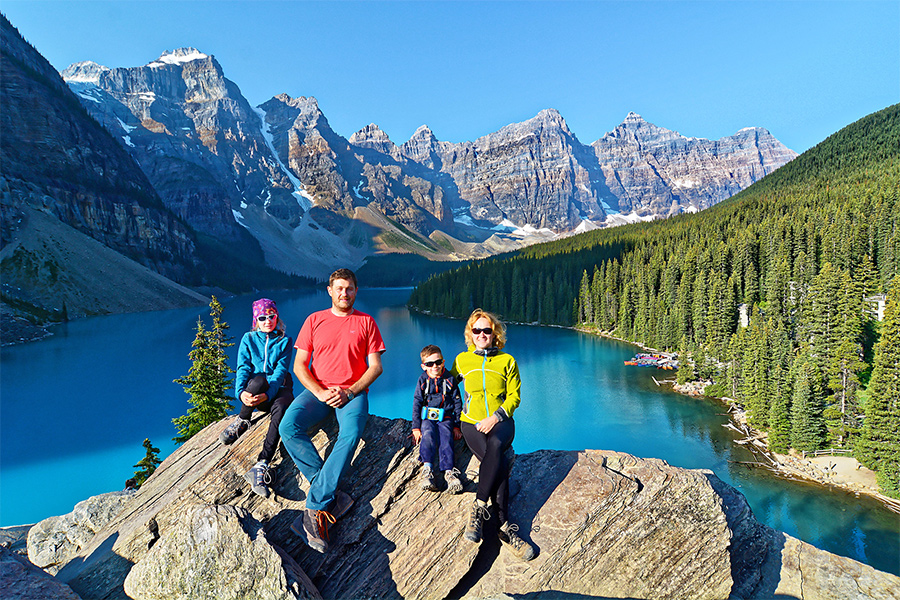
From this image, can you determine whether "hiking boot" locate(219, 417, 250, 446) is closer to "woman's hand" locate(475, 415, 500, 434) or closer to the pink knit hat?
the pink knit hat

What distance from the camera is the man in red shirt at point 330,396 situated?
241 inches

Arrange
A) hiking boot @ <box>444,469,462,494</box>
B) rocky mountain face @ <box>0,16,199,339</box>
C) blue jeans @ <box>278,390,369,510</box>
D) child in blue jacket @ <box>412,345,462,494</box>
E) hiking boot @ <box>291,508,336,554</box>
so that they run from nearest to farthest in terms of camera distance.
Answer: hiking boot @ <box>291,508,336,554</box>, blue jeans @ <box>278,390,369,510</box>, hiking boot @ <box>444,469,462,494</box>, child in blue jacket @ <box>412,345,462,494</box>, rocky mountain face @ <box>0,16,199,339</box>

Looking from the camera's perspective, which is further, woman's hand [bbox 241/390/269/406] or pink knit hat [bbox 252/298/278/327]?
pink knit hat [bbox 252/298/278/327]

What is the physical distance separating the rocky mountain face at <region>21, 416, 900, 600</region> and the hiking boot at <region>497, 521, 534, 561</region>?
0.17m

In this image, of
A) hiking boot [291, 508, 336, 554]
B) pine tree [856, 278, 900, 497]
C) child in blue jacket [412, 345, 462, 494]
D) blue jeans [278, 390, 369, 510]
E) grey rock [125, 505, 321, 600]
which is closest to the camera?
grey rock [125, 505, 321, 600]

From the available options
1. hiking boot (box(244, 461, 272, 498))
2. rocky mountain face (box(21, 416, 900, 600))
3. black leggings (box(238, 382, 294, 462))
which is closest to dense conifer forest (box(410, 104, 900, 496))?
rocky mountain face (box(21, 416, 900, 600))

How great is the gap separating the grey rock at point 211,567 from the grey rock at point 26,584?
65cm

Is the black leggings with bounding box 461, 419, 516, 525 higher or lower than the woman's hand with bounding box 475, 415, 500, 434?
lower

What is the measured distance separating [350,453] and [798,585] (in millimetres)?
7889

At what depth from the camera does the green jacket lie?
679cm

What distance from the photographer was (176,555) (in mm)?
5203

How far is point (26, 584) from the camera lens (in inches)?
190

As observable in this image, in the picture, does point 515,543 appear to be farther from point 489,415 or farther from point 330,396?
point 330,396

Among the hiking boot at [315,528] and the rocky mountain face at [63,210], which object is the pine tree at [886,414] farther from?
the rocky mountain face at [63,210]
